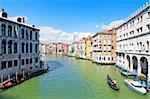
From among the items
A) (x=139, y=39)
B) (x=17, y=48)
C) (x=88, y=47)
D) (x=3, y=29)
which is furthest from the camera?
(x=88, y=47)

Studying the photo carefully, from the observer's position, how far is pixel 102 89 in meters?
26.9

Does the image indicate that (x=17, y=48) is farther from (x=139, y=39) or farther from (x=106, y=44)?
(x=106, y=44)

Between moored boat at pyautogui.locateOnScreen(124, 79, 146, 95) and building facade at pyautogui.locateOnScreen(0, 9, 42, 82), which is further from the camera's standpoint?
building facade at pyautogui.locateOnScreen(0, 9, 42, 82)

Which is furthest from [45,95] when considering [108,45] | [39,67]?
[108,45]

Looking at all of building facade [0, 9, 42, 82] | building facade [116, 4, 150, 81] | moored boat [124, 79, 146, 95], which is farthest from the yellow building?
moored boat [124, 79, 146, 95]

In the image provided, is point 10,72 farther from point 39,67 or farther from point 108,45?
point 108,45

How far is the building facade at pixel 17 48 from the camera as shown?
28281 millimetres

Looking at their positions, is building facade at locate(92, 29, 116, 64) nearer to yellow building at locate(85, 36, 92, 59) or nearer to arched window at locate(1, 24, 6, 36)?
yellow building at locate(85, 36, 92, 59)

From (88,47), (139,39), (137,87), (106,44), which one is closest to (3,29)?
(137,87)

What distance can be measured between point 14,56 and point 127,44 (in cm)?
2492

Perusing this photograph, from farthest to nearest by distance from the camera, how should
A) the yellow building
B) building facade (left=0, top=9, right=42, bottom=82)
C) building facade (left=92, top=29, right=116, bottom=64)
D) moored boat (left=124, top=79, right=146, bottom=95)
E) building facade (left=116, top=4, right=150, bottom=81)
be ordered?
the yellow building
building facade (left=92, top=29, right=116, bottom=64)
building facade (left=116, top=4, right=150, bottom=81)
building facade (left=0, top=9, right=42, bottom=82)
moored boat (left=124, top=79, right=146, bottom=95)

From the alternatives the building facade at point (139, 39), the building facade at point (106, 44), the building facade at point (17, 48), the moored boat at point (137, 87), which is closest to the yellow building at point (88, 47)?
the building facade at point (106, 44)

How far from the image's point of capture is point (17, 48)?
105 ft

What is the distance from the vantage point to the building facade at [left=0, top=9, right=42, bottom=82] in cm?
2828
